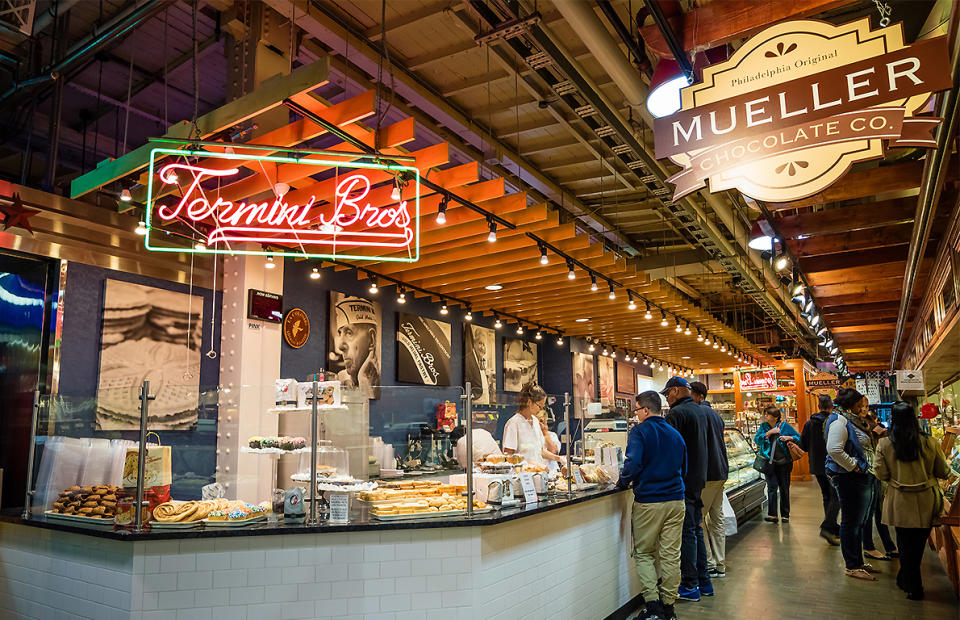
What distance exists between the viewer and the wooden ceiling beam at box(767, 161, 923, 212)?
4.90m

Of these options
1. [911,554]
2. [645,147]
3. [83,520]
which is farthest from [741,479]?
[83,520]

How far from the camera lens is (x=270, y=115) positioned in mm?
6105

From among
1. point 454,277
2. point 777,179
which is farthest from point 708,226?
point 777,179

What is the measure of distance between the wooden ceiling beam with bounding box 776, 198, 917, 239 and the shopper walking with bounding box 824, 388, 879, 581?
2.05 metres

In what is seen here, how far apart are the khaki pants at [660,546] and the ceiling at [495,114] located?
2.62 m

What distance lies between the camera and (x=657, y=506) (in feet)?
16.4

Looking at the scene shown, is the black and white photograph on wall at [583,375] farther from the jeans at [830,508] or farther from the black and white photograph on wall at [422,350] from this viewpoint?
the jeans at [830,508]

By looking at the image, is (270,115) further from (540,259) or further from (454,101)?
(540,259)

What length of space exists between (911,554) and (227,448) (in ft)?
18.9

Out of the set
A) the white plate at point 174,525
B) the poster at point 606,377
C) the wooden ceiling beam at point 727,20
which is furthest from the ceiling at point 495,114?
the poster at point 606,377

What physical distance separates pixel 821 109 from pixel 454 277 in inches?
281

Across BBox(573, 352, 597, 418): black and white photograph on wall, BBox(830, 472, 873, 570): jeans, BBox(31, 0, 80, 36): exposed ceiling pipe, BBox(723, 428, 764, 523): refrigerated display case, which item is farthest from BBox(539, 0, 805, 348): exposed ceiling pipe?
BBox(573, 352, 597, 418): black and white photograph on wall

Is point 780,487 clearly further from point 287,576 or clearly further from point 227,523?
point 227,523

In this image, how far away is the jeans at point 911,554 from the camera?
5.50 m
